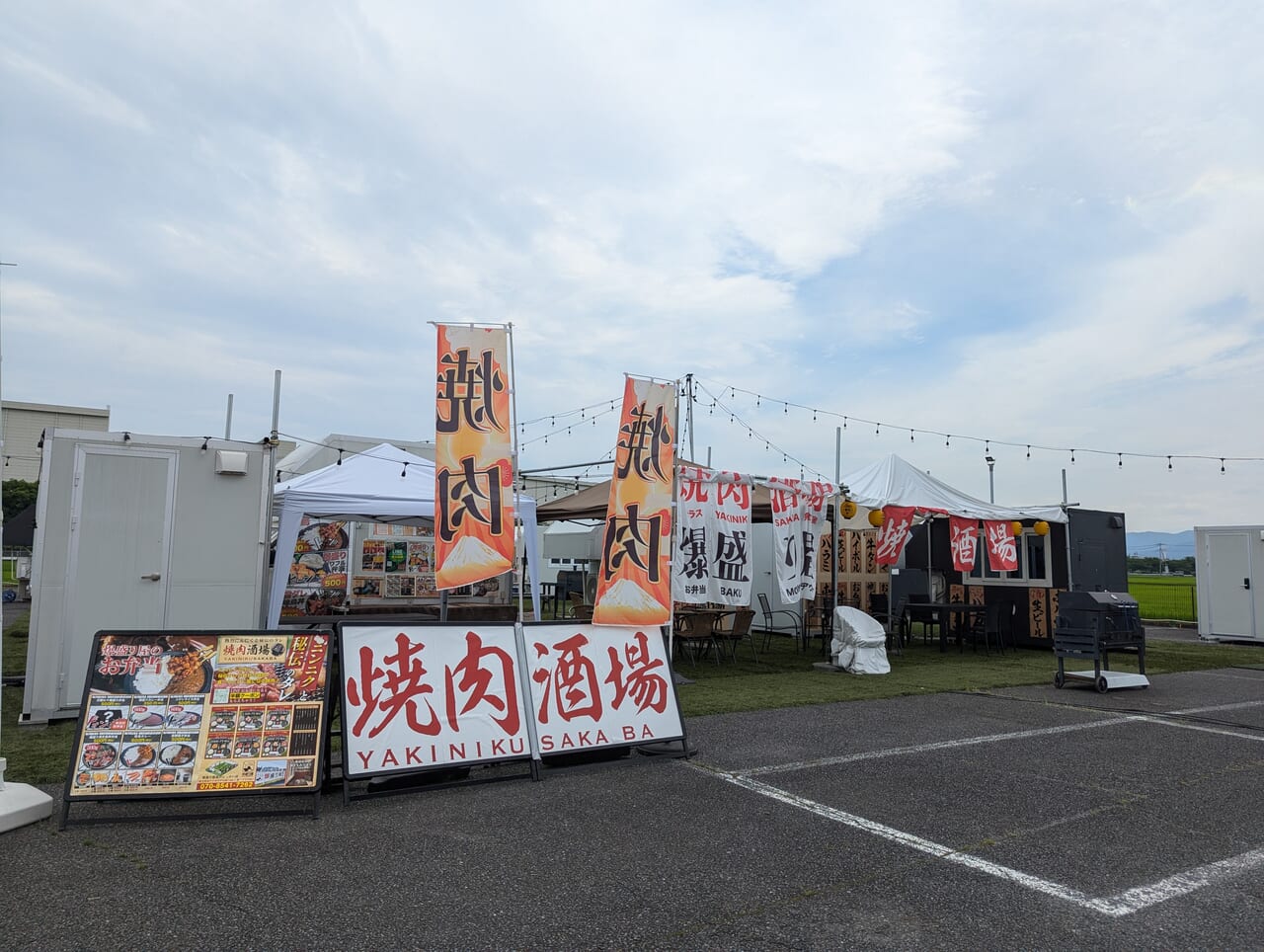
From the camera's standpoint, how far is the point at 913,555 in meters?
14.5

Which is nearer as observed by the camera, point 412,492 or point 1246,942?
point 1246,942

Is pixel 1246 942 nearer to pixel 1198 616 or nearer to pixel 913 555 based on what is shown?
pixel 913 555

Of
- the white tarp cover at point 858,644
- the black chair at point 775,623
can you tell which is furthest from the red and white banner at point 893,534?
the black chair at point 775,623

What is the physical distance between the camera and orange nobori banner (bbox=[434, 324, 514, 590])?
5.01 metres

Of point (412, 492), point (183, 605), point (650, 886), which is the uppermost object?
point (412, 492)

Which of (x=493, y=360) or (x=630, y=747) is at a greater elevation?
(x=493, y=360)

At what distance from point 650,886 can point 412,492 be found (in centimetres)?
655

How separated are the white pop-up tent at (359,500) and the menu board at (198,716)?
11.9 feet

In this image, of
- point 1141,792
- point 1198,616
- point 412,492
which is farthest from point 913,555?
point 1141,792

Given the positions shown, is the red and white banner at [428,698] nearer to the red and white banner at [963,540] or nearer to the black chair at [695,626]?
the black chair at [695,626]

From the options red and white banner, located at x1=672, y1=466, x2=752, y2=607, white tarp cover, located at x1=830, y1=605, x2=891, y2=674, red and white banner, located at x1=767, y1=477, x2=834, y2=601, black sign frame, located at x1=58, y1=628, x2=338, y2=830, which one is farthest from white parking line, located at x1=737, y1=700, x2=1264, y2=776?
red and white banner, located at x1=767, y1=477, x2=834, y2=601

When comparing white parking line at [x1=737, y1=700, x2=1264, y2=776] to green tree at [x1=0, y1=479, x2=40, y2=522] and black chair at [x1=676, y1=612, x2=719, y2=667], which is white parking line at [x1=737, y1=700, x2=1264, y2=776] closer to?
black chair at [x1=676, y1=612, x2=719, y2=667]

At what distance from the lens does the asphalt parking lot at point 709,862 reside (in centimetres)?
274

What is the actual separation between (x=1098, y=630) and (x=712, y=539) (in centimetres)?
387
